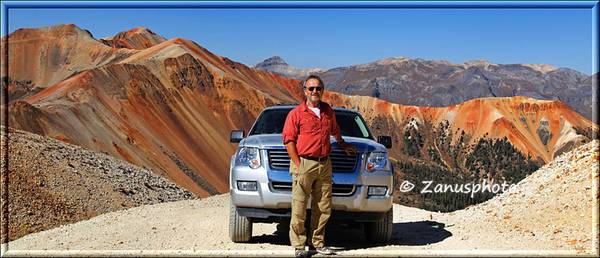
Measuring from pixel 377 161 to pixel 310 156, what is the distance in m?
1.24

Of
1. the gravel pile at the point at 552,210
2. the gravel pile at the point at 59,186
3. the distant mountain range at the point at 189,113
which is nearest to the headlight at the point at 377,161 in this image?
the gravel pile at the point at 552,210

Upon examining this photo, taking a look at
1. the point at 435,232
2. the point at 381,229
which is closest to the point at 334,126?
the point at 381,229

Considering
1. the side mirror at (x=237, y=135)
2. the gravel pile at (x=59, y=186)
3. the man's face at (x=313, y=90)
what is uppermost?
the man's face at (x=313, y=90)

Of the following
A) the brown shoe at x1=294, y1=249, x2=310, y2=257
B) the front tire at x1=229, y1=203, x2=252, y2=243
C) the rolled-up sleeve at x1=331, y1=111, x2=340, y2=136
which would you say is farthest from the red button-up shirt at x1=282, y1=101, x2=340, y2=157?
the front tire at x1=229, y1=203, x2=252, y2=243

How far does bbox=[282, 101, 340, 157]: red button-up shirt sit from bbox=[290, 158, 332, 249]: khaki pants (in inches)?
5.3

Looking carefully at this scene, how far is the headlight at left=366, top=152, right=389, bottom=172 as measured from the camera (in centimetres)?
841

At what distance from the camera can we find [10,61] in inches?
4122

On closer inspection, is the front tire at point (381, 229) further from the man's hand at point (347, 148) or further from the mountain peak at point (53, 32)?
the mountain peak at point (53, 32)

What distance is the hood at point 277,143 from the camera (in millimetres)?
8359

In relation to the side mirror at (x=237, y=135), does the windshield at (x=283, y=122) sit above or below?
above

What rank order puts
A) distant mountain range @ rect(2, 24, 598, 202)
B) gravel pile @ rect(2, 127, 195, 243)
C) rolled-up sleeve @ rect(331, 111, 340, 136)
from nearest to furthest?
rolled-up sleeve @ rect(331, 111, 340, 136) → gravel pile @ rect(2, 127, 195, 243) → distant mountain range @ rect(2, 24, 598, 202)

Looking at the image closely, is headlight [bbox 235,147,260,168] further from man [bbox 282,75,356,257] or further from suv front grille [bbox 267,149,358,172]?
man [bbox 282,75,356,257]

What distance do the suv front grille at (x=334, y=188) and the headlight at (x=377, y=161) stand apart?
0.37m

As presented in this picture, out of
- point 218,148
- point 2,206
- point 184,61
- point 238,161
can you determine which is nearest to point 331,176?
point 238,161
